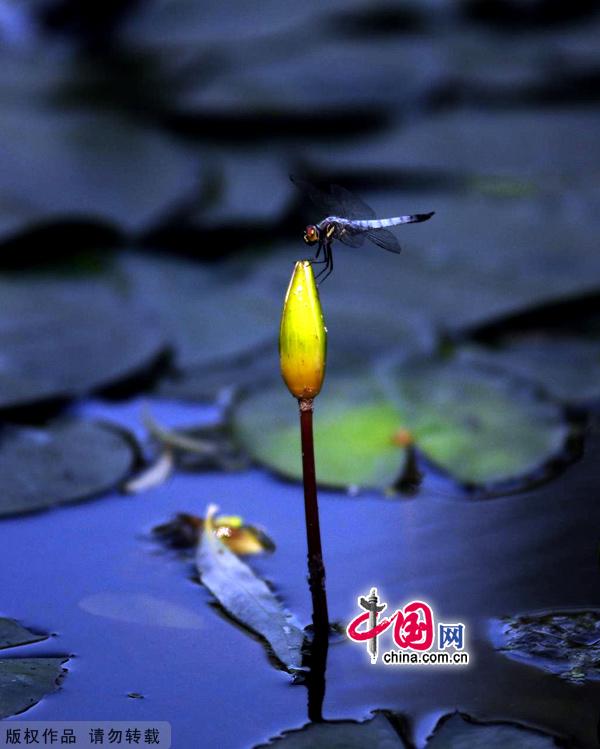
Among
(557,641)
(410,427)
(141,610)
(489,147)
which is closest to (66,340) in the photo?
(410,427)

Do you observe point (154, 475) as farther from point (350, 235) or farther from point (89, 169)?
point (89, 169)

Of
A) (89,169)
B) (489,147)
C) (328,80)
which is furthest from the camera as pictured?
(328,80)

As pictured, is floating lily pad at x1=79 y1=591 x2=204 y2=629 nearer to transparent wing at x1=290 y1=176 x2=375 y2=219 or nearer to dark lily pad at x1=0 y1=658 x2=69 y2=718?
dark lily pad at x1=0 y1=658 x2=69 y2=718

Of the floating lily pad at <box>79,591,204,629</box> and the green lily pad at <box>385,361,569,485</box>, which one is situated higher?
the green lily pad at <box>385,361,569,485</box>

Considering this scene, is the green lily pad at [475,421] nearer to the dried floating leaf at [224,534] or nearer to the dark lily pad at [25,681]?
the dried floating leaf at [224,534]

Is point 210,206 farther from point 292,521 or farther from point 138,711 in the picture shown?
point 138,711

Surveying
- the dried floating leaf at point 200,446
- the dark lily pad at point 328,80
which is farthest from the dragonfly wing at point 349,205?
the dark lily pad at point 328,80

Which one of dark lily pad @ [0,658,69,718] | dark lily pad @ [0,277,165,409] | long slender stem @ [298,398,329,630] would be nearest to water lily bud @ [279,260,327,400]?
long slender stem @ [298,398,329,630]
